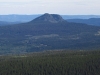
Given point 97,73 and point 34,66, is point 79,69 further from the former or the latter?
point 34,66

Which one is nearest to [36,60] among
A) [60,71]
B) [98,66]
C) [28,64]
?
[28,64]

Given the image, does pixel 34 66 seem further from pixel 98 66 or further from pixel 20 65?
pixel 98 66

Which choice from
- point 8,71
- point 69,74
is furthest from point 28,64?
point 69,74

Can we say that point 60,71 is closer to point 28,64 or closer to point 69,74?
point 69,74

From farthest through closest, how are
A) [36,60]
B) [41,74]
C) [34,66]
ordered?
[36,60], [34,66], [41,74]

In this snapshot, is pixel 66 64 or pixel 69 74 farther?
pixel 66 64

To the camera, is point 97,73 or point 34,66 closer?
point 97,73

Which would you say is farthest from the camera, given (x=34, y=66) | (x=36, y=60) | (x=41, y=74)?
(x=36, y=60)

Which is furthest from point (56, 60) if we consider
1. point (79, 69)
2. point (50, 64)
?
point (79, 69)
